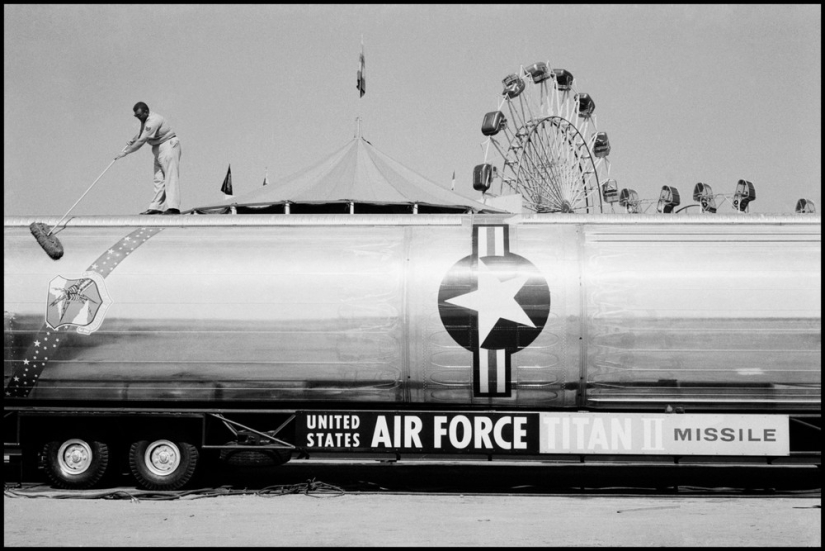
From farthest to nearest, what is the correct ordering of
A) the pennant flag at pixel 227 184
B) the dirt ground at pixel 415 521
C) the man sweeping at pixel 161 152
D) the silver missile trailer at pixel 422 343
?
the pennant flag at pixel 227 184 → the man sweeping at pixel 161 152 → the silver missile trailer at pixel 422 343 → the dirt ground at pixel 415 521

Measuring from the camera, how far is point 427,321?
8672 millimetres

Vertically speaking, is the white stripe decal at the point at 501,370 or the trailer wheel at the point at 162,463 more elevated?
the white stripe decal at the point at 501,370

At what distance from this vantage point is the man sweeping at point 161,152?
10570 mm

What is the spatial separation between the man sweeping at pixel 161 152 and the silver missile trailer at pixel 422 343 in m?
1.72

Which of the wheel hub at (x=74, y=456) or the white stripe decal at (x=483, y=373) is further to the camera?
the wheel hub at (x=74, y=456)

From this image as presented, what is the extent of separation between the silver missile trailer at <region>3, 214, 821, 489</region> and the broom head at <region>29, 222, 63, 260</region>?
8cm

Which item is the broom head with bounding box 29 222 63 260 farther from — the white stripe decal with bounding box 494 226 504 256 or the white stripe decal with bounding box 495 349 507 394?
the white stripe decal with bounding box 495 349 507 394

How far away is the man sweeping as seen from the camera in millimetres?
10570

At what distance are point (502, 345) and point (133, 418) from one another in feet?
13.8

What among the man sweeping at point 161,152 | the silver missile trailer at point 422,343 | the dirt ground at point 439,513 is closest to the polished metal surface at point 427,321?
the silver missile trailer at point 422,343

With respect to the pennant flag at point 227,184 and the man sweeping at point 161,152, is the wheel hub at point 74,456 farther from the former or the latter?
the pennant flag at point 227,184

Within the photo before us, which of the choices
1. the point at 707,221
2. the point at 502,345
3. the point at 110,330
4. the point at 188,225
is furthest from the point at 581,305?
the point at 110,330

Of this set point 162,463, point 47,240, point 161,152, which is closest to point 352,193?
point 161,152

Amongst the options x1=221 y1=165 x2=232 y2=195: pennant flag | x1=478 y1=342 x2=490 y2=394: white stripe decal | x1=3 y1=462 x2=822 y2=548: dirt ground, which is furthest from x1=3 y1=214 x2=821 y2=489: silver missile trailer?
x1=221 y1=165 x2=232 y2=195: pennant flag
